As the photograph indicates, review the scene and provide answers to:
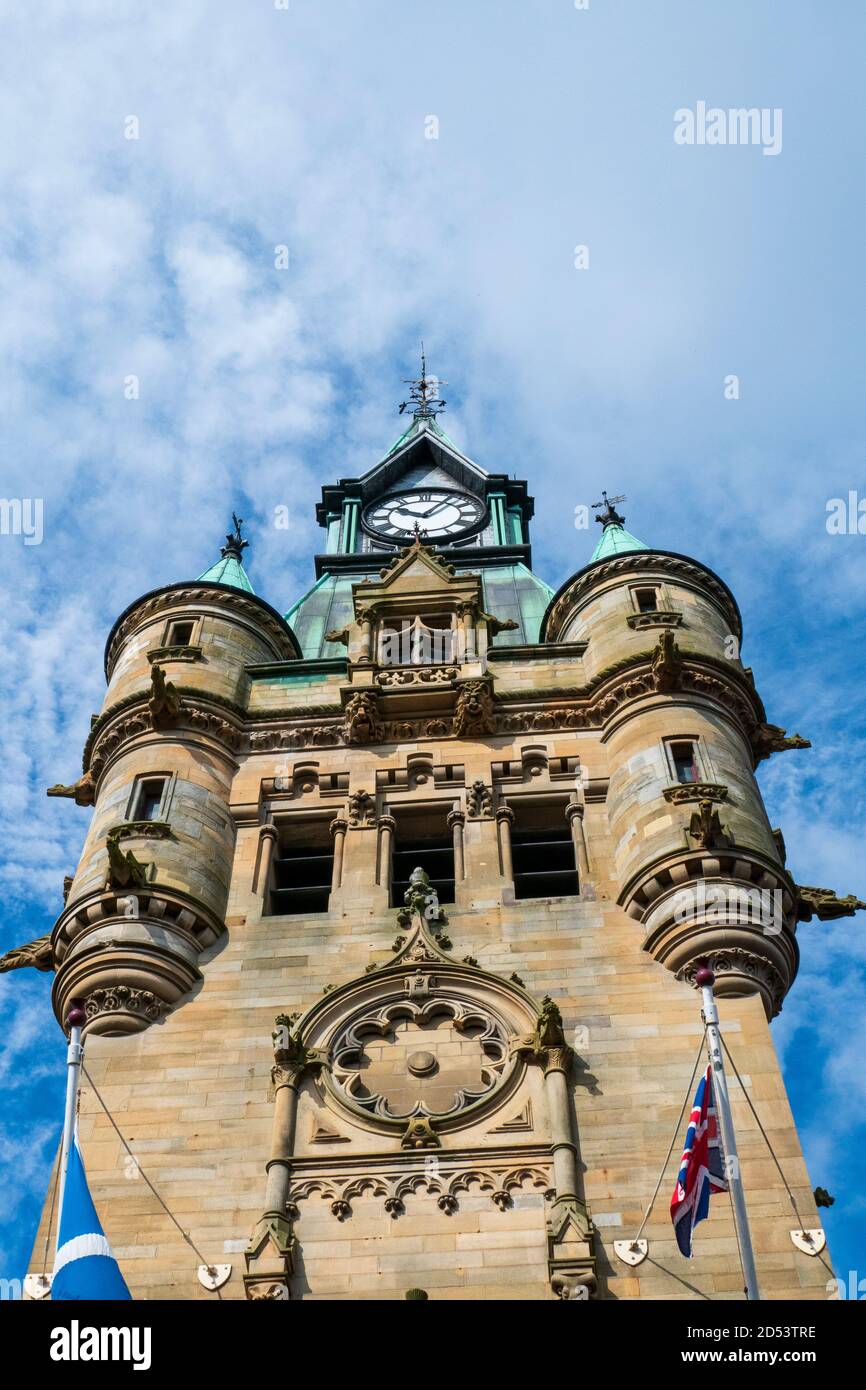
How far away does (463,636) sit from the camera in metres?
37.7

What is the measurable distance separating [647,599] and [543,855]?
287 inches

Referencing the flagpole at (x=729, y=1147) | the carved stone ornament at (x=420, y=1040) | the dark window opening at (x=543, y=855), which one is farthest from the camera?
the dark window opening at (x=543, y=855)

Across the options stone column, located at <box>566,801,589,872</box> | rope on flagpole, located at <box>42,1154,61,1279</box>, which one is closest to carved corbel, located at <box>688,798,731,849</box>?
stone column, located at <box>566,801,589,872</box>

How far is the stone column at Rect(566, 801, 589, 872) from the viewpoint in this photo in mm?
30812

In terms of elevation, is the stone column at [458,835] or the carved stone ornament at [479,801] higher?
the carved stone ornament at [479,801]

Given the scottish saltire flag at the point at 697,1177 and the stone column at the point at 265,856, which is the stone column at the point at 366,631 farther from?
the scottish saltire flag at the point at 697,1177

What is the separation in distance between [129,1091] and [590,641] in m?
14.4

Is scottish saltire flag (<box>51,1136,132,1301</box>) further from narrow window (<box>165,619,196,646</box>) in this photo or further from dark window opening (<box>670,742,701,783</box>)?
narrow window (<box>165,619,196,646</box>)

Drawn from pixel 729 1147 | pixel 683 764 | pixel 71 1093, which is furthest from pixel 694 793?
pixel 71 1093

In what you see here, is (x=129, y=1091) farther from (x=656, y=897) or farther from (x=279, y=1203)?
(x=656, y=897)

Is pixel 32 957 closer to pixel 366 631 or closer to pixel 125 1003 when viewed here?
pixel 125 1003

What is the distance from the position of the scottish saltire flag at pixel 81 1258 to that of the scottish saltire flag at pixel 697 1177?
6071 millimetres

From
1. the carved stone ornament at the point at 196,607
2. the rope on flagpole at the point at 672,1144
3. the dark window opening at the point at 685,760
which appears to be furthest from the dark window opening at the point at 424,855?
the carved stone ornament at the point at 196,607

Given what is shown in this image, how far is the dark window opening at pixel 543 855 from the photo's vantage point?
31547 millimetres
